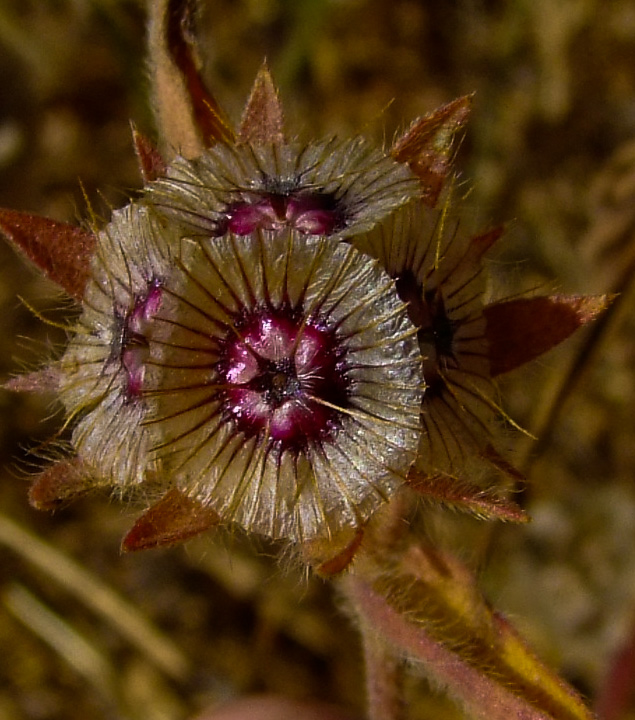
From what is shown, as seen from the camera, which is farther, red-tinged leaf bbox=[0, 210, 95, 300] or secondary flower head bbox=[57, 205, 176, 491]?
red-tinged leaf bbox=[0, 210, 95, 300]

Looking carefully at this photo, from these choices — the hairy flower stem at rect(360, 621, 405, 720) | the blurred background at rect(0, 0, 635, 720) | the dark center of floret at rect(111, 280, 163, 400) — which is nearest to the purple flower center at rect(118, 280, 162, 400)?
the dark center of floret at rect(111, 280, 163, 400)

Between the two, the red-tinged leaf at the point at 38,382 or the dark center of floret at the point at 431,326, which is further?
the red-tinged leaf at the point at 38,382

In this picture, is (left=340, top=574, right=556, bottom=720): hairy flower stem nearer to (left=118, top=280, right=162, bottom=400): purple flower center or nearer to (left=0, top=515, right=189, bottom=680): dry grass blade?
(left=118, top=280, right=162, bottom=400): purple flower center

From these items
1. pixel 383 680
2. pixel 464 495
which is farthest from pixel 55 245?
pixel 383 680

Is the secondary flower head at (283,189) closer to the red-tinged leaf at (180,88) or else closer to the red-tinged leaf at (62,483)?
the red-tinged leaf at (180,88)

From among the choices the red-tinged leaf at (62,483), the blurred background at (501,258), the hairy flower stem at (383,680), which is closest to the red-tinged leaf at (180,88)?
the red-tinged leaf at (62,483)
